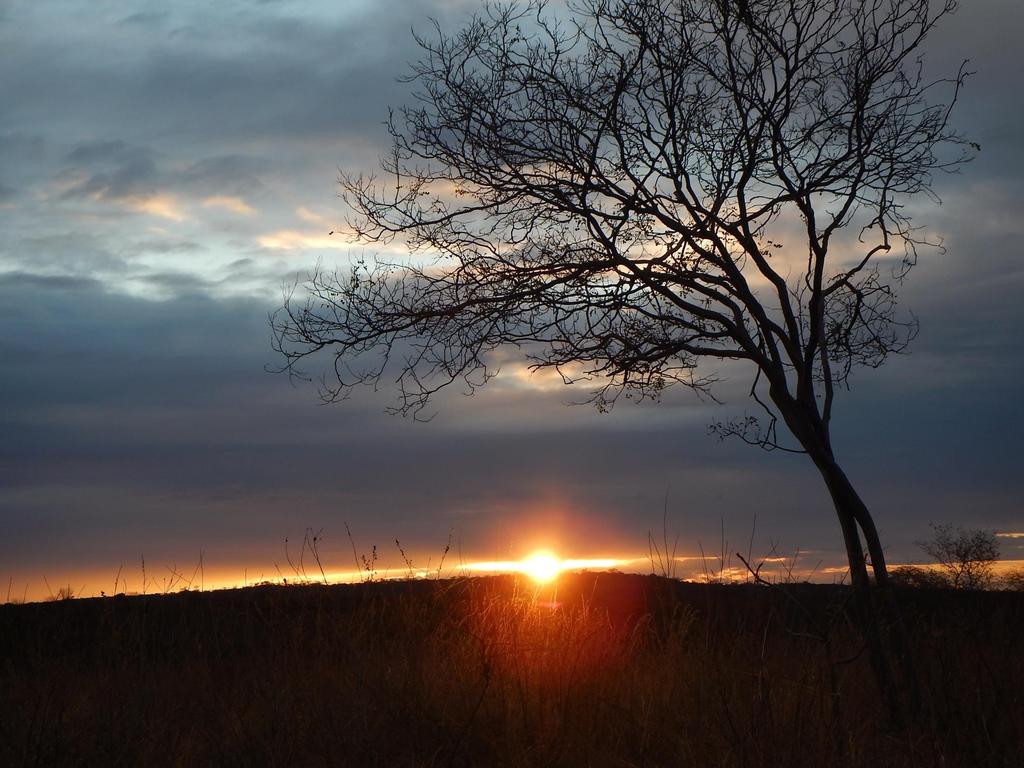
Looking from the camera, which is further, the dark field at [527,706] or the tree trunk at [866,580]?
the tree trunk at [866,580]

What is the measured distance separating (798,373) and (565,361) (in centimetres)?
218

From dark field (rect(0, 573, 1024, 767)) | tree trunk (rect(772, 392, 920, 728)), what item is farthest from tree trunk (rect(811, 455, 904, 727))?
dark field (rect(0, 573, 1024, 767))

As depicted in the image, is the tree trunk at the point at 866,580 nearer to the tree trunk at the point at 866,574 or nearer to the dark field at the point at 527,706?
the tree trunk at the point at 866,574

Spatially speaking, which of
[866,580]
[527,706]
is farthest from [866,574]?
[527,706]

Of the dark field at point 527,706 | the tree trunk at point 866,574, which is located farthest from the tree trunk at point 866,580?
the dark field at point 527,706

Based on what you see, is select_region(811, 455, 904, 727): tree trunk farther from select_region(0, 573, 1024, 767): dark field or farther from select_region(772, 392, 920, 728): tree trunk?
select_region(0, 573, 1024, 767): dark field

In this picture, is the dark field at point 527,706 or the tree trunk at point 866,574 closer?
the dark field at point 527,706

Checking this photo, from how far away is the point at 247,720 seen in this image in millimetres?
6809

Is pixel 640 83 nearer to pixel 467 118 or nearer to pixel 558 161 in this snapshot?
pixel 558 161

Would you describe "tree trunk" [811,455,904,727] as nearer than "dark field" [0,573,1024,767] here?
No

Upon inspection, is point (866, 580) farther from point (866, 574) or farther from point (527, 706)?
point (527, 706)

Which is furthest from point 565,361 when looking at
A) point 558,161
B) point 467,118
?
point 467,118

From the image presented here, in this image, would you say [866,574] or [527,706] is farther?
[866,574]

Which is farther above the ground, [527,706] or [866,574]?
[866,574]
